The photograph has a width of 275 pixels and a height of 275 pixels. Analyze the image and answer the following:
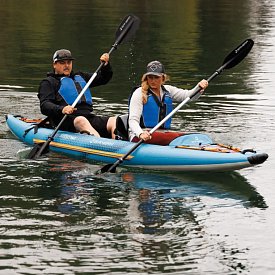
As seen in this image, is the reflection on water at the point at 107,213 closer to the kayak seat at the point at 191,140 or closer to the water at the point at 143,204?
the water at the point at 143,204

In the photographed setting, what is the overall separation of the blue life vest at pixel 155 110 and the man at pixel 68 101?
2.60 feet

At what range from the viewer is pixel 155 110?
1253 cm

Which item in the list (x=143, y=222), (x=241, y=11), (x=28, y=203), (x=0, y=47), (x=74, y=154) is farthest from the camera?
(x=241, y=11)

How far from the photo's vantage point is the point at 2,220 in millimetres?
9836

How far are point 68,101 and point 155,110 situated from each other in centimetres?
179

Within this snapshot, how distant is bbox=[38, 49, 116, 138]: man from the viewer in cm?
1341

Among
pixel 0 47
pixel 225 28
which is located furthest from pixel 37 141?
pixel 225 28

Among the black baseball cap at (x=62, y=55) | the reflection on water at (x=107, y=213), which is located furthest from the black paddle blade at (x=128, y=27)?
the reflection on water at (x=107, y=213)

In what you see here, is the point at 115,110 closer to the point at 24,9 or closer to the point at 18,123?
the point at 18,123

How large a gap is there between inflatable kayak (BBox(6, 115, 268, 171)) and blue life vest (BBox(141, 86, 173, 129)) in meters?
0.25

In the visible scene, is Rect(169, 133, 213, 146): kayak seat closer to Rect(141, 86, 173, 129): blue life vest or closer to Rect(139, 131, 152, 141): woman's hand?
Rect(139, 131, 152, 141): woman's hand

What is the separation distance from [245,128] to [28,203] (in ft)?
18.5

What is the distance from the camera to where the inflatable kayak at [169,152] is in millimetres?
11539

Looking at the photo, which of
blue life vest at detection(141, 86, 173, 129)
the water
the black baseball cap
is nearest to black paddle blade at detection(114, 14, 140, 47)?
the water
